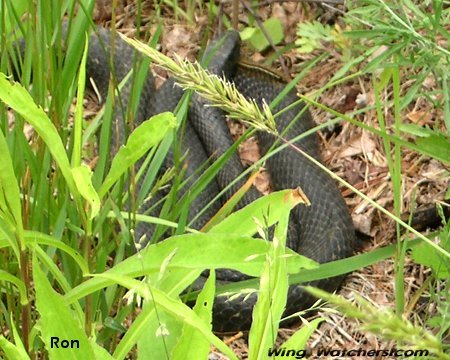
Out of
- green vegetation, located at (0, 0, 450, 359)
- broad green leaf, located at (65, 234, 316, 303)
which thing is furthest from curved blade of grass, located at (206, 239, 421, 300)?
broad green leaf, located at (65, 234, 316, 303)

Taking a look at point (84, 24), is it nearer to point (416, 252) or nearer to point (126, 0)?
point (416, 252)

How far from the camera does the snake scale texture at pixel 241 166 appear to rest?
3.78 metres

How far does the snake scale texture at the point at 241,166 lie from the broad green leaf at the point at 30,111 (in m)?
1.49

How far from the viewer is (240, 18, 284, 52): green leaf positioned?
5215 mm

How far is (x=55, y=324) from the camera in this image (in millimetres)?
1757

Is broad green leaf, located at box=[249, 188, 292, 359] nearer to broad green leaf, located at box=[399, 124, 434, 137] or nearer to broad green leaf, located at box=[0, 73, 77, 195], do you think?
broad green leaf, located at box=[0, 73, 77, 195]

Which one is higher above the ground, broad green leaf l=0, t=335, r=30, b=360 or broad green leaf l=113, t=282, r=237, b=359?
broad green leaf l=113, t=282, r=237, b=359

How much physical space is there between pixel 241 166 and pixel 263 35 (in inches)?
38.0

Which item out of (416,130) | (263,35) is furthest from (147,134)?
(263,35)

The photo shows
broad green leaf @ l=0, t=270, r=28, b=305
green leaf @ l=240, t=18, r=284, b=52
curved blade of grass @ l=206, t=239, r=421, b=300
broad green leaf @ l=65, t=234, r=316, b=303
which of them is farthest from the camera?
green leaf @ l=240, t=18, r=284, b=52

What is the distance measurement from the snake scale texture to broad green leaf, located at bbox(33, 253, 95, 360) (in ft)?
5.19

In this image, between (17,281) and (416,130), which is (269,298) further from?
(416,130)

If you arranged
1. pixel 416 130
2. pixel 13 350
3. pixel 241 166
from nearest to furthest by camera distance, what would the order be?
pixel 13 350
pixel 416 130
pixel 241 166

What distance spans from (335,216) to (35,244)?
7.88 feet
